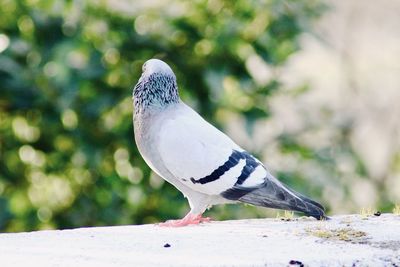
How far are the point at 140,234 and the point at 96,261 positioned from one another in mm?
418

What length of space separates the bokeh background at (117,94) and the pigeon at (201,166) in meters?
1.51

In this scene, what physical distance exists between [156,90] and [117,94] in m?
1.67

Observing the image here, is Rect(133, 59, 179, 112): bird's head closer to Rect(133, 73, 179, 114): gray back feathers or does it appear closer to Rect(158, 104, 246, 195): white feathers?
Rect(133, 73, 179, 114): gray back feathers

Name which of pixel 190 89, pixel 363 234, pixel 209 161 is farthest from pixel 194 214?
pixel 190 89

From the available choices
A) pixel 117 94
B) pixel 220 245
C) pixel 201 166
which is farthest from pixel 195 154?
pixel 117 94

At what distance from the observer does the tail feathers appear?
3.31 m

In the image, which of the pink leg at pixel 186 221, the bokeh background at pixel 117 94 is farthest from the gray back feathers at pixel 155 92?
the bokeh background at pixel 117 94

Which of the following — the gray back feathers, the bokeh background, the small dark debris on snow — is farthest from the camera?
the bokeh background

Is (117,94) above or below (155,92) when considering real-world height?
above

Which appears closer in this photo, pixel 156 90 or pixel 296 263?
pixel 296 263

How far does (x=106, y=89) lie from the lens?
5.14 meters

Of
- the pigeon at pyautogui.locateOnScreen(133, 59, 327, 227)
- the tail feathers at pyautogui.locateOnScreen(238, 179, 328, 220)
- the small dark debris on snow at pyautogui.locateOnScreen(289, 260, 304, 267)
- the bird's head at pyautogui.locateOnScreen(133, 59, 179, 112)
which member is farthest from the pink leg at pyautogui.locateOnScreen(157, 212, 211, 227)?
the small dark debris on snow at pyautogui.locateOnScreen(289, 260, 304, 267)

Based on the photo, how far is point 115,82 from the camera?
16.9 feet

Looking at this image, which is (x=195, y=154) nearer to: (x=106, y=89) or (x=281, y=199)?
(x=281, y=199)
